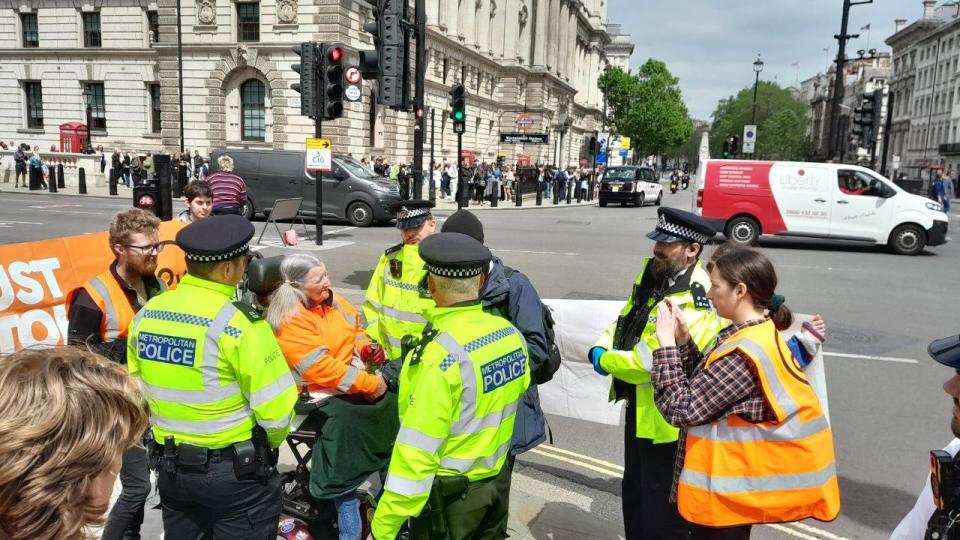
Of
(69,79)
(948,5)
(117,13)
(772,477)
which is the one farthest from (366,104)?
(948,5)

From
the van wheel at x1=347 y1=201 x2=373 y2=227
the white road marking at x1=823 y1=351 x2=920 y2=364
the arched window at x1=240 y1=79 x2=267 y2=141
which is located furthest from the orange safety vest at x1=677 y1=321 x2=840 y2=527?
the arched window at x1=240 y1=79 x2=267 y2=141

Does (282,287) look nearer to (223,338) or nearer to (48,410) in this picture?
(223,338)

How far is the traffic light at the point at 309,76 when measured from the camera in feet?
40.5

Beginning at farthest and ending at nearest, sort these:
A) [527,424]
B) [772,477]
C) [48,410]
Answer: [527,424]
[772,477]
[48,410]

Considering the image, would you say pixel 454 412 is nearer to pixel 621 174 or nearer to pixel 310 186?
pixel 310 186

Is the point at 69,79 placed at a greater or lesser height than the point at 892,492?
greater

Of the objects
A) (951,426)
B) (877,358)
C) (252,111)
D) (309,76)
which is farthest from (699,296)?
(252,111)

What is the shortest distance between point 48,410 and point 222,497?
5.18ft

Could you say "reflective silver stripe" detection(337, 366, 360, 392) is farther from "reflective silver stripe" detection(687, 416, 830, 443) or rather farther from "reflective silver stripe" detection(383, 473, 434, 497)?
"reflective silver stripe" detection(687, 416, 830, 443)

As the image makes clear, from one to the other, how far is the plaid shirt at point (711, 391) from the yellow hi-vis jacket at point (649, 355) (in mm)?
387

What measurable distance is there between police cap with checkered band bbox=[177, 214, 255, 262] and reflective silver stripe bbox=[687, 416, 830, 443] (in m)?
1.90

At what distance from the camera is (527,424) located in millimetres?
3178

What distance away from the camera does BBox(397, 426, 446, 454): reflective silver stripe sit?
7.23 feet

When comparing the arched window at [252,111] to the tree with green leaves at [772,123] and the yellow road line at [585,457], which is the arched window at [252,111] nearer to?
the yellow road line at [585,457]
